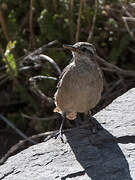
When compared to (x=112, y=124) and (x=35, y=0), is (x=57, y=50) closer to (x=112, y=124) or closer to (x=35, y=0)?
(x=35, y=0)

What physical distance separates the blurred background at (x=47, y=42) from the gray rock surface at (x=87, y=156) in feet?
6.65

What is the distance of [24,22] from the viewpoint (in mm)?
7250

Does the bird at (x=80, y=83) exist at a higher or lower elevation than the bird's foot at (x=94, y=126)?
higher

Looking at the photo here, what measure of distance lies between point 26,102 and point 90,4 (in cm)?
206

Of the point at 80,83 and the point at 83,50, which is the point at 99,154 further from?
the point at 83,50

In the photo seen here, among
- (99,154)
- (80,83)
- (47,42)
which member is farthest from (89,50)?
(47,42)

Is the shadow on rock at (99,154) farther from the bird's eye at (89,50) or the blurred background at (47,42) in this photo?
the blurred background at (47,42)

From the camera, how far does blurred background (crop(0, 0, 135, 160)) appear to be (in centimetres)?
Result: 658

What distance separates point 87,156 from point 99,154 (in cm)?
12

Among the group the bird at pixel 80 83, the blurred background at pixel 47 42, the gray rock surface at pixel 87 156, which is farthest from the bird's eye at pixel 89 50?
the blurred background at pixel 47 42

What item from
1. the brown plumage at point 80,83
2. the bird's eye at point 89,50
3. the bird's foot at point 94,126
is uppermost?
the bird's eye at point 89,50

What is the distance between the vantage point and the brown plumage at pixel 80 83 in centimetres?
452

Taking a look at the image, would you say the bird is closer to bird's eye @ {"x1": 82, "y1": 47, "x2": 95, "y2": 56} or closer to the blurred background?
bird's eye @ {"x1": 82, "y1": 47, "x2": 95, "y2": 56}

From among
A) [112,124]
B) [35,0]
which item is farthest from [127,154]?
[35,0]
